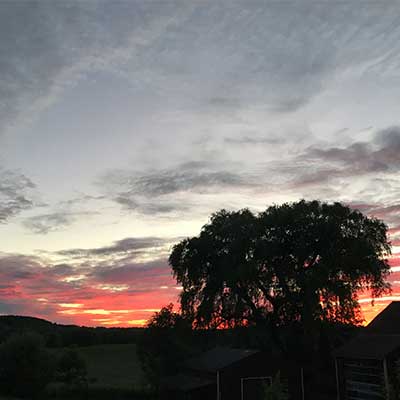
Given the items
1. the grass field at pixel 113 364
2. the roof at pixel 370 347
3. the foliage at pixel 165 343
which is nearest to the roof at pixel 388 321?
the roof at pixel 370 347

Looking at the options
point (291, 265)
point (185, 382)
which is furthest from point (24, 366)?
point (291, 265)

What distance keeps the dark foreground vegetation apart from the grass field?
8.88 m

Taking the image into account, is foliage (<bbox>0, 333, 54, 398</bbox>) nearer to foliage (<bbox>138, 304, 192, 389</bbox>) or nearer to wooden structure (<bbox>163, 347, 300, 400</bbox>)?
foliage (<bbox>138, 304, 192, 389</bbox>)

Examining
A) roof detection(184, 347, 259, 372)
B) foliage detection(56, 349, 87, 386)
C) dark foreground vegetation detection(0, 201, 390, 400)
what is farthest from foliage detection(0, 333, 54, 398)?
roof detection(184, 347, 259, 372)

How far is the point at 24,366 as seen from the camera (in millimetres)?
38625

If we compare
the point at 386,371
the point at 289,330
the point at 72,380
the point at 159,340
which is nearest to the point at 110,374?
the point at 72,380

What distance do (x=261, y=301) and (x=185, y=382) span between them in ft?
32.0

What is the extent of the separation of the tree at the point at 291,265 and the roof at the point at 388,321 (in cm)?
230

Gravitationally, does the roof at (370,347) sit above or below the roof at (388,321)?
below

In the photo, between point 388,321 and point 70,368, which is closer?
point 388,321

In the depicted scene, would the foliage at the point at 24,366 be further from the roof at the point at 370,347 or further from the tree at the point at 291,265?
the roof at the point at 370,347

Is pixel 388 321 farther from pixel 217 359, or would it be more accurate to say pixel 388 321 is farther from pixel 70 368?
pixel 70 368

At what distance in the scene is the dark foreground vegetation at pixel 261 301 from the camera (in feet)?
127

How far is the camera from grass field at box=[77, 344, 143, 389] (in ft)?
194
